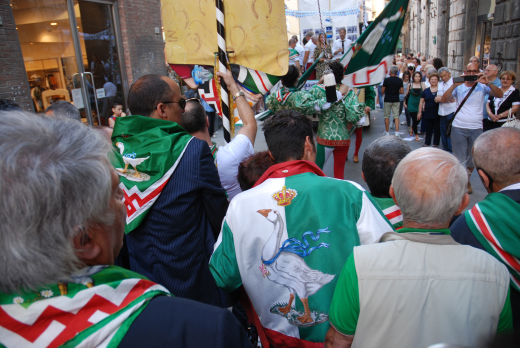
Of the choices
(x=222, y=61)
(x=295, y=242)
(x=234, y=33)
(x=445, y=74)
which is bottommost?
(x=295, y=242)

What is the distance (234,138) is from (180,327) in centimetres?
186

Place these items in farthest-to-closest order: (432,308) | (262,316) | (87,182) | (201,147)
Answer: (201,147) < (262,316) < (432,308) < (87,182)

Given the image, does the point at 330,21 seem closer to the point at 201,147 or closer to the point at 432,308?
the point at 201,147

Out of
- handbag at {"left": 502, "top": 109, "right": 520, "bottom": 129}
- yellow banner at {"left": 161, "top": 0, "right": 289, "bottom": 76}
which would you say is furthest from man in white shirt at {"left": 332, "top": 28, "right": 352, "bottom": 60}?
yellow banner at {"left": 161, "top": 0, "right": 289, "bottom": 76}

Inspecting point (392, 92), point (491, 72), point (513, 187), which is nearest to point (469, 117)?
point (491, 72)

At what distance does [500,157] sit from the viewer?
1.92 m

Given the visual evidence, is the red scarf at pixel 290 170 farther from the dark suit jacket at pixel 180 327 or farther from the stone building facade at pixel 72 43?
the stone building facade at pixel 72 43

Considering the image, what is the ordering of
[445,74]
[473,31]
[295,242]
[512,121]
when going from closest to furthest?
[295,242] < [512,121] < [445,74] < [473,31]

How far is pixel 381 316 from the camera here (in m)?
1.28

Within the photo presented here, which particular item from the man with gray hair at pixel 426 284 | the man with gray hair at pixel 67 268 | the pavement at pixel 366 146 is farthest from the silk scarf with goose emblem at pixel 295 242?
the pavement at pixel 366 146

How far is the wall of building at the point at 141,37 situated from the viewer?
9547 mm

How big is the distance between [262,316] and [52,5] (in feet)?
27.7

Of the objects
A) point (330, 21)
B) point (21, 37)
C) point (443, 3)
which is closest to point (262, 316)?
point (21, 37)

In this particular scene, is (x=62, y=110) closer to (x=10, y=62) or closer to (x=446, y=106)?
(x=10, y=62)
